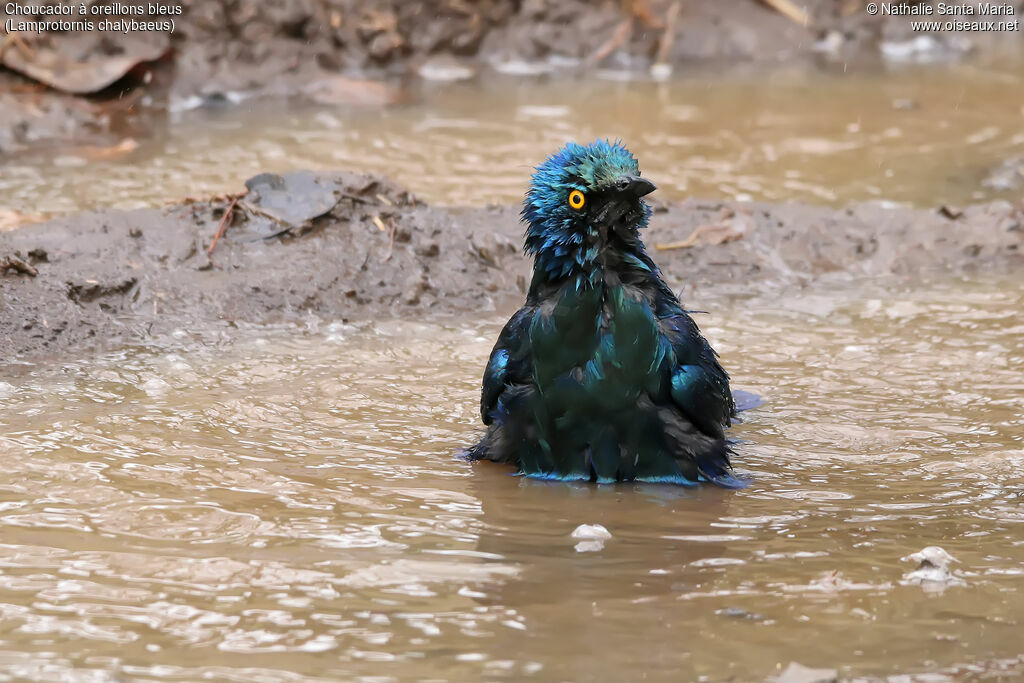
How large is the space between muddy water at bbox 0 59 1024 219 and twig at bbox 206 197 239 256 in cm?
131

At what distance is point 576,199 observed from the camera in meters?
4.11

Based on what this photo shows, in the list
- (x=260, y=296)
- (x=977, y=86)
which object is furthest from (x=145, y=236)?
(x=977, y=86)

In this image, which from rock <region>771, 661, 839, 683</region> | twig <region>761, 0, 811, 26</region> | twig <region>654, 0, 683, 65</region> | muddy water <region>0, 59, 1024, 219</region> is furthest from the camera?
twig <region>761, 0, 811, 26</region>

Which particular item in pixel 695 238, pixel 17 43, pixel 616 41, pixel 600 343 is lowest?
pixel 600 343

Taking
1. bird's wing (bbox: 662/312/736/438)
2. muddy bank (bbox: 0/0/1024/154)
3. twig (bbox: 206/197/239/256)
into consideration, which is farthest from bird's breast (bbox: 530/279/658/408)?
muddy bank (bbox: 0/0/1024/154)

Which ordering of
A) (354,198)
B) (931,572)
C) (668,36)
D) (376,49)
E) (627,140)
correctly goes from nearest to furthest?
(931,572) → (354,198) → (627,140) → (376,49) → (668,36)

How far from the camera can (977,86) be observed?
37.7ft

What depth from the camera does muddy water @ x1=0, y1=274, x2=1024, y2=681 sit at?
3.12 m

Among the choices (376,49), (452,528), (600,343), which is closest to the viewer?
(452,528)

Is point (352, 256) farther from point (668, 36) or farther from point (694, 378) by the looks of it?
point (668, 36)

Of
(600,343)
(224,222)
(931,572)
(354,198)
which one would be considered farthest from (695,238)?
(931,572)

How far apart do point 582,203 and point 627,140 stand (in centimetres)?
560

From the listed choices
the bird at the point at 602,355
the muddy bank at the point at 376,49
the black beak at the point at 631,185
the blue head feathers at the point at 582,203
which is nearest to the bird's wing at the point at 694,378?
the bird at the point at 602,355

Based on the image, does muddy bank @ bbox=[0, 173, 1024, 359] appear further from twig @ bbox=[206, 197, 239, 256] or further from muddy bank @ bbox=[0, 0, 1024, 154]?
muddy bank @ bbox=[0, 0, 1024, 154]
